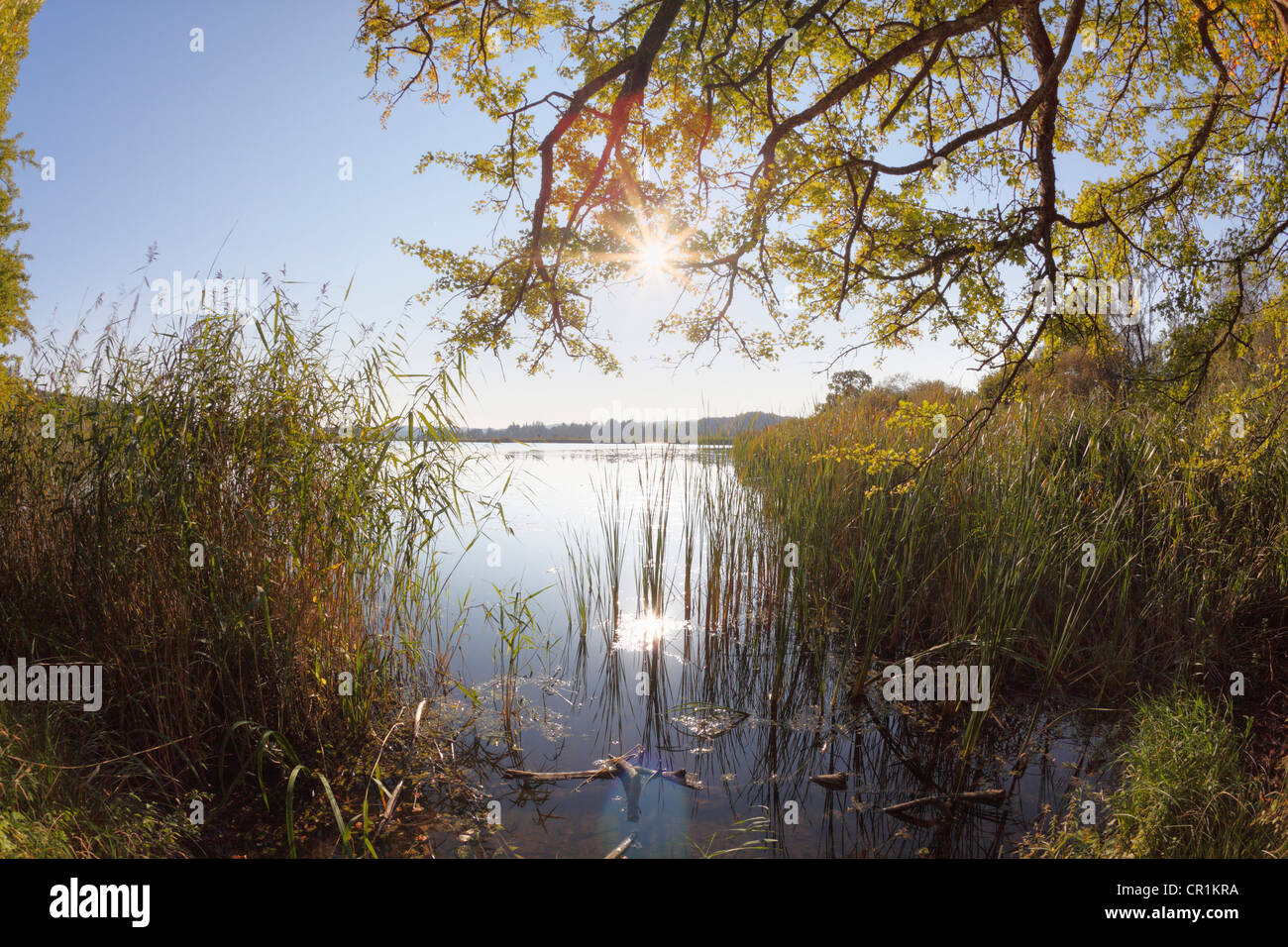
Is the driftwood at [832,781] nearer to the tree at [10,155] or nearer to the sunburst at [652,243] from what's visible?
A: the sunburst at [652,243]

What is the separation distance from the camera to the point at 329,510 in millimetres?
3211

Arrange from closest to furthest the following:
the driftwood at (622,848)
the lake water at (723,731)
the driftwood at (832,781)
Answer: the driftwood at (622,848), the lake water at (723,731), the driftwood at (832,781)

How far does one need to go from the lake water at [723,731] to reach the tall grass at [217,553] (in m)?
0.81

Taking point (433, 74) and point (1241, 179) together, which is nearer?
point (1241, 179)

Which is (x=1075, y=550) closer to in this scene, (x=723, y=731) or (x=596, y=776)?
(x=723, y=731)

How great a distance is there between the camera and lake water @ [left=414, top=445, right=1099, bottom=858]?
2791 mm

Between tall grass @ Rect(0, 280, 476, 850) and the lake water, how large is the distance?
810 mm

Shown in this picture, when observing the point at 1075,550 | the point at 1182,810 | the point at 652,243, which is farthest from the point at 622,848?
the point at 652,243

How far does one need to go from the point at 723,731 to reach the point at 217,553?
2.83 metres

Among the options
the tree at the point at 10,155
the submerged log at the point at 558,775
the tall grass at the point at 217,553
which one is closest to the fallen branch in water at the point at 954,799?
the submerged log at the point at 558,775

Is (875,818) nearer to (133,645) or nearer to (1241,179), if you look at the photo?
(133,645)

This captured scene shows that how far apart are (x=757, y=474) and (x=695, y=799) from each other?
16.5 ft

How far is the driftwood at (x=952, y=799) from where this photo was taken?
9.64 feet
